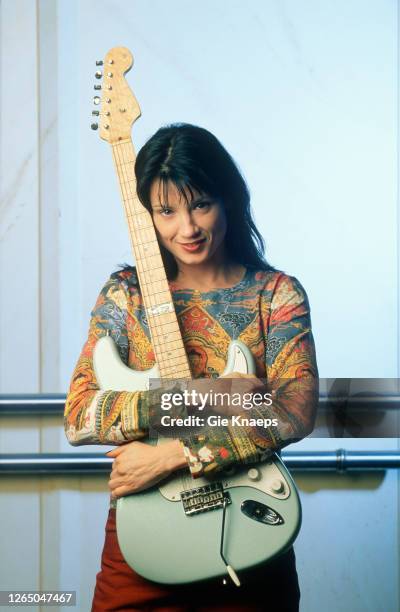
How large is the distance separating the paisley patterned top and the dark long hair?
44 millimetres

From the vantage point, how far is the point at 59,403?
1230 mm

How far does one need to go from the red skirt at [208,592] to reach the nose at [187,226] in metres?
0.37

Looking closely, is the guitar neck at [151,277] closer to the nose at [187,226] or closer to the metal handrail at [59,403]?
the nose at [187,226]

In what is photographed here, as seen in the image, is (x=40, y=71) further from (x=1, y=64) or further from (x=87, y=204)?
(x=87, y=204)

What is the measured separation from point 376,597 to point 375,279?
476 millimetres

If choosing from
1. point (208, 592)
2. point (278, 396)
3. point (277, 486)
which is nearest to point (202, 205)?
point (278, 396)

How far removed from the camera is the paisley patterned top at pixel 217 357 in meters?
1.01

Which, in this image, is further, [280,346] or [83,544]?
[83,544]

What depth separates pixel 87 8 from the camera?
120 centimetres

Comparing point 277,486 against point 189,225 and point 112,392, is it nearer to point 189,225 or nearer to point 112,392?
point 112,392

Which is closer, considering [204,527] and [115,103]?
[204,527]

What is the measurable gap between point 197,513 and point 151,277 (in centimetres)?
30

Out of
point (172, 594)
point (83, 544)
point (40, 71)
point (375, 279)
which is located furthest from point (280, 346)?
point (40, 71)

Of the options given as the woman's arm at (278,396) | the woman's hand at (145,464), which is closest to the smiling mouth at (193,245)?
the woman's arm at (278,396)
